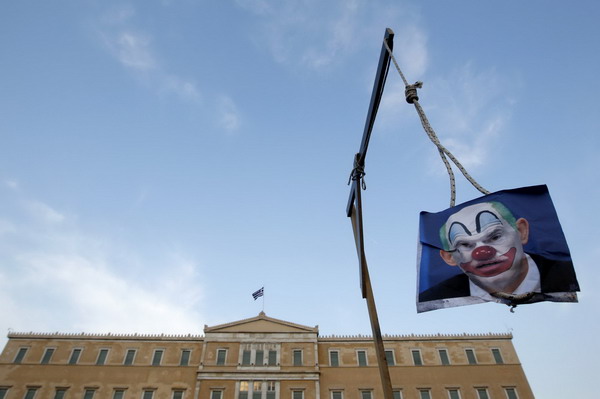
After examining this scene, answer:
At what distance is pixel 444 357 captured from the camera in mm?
32812

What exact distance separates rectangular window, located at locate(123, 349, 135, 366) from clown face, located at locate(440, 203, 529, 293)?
1238 inches

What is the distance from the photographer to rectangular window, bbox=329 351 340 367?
3259 cm

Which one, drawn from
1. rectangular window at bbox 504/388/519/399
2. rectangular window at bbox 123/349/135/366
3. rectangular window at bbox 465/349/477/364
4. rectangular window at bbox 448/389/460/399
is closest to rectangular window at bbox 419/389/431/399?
rectangular window at bbox 448/389/460/399

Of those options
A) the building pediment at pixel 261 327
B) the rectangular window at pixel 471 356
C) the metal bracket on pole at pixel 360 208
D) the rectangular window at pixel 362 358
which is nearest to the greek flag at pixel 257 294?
the building pediment at pixel 261 327

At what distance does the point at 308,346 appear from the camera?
1296 inches

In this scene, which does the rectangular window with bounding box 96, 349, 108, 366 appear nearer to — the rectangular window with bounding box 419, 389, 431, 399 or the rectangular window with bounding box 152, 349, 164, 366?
the rectangular window with bounding box 152, 349, 164, 366

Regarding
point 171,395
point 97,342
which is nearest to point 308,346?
point 171,395

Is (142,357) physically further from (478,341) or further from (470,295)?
(470,295)

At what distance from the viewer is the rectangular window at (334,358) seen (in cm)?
3259

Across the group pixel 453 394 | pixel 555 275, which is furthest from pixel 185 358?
pixel 555 275

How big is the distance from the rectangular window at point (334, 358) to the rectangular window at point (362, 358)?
63.8 inches

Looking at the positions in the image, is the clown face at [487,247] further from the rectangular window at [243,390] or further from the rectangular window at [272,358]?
the rectangular window at [272,358]

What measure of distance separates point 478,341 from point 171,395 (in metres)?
24.7

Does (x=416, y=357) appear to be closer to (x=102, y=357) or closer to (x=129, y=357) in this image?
(x=129, y=357)
